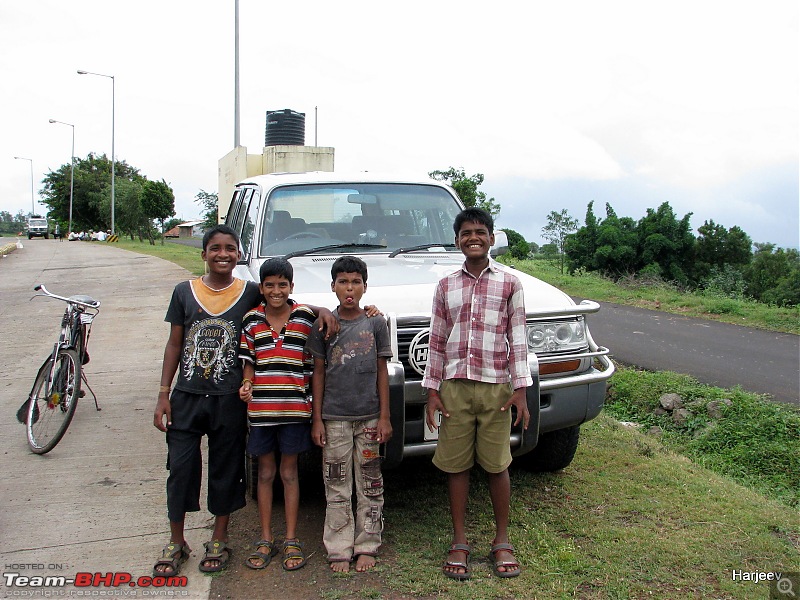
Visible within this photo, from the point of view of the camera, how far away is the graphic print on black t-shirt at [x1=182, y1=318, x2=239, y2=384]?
3.30 meters

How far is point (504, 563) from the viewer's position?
3.28m

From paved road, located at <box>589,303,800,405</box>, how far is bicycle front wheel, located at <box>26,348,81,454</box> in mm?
5701

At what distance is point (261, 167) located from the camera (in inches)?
308

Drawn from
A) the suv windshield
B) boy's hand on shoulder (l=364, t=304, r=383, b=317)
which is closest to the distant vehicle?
the suv windshield

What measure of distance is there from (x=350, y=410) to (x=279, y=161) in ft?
15.6

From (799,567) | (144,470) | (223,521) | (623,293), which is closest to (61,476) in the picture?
(144,470)

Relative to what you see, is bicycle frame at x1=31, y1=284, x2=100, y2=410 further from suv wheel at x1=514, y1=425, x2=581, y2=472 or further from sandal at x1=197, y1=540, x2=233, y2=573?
suv wheel at x1=514, y1=425, x2=581, y2=472

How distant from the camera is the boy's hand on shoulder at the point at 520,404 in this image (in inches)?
127

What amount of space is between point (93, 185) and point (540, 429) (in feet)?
184

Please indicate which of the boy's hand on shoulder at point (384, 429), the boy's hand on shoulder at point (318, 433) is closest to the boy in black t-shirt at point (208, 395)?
the boy's hand on shoulder at point (318, 433)

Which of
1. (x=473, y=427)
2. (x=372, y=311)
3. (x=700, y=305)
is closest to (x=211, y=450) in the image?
(x=372, y=311)

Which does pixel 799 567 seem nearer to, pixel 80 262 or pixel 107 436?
pixel 107 436

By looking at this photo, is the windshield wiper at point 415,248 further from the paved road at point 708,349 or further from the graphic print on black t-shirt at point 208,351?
the paved road at point 708,349

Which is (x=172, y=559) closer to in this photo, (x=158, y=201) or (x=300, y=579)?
(x=300, y=579)
